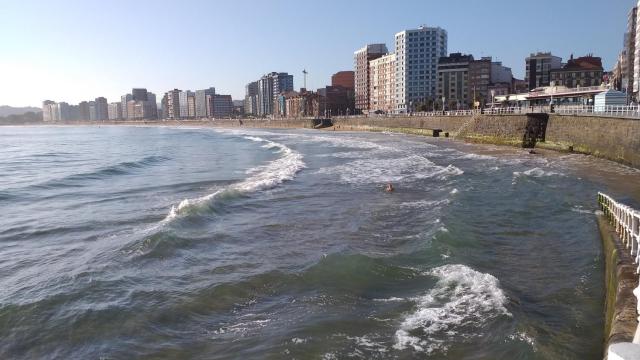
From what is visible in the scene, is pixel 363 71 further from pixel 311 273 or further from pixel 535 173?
pixel 311 273

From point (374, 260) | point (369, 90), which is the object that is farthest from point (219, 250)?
point (369, 90)

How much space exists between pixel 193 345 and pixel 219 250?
243 inches

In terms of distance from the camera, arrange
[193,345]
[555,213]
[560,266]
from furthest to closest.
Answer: [555,213] < [560,266] < [193,345]

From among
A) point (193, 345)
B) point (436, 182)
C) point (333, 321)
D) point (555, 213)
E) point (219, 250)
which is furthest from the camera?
point (436, 182)

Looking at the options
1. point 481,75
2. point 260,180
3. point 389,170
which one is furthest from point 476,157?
point 481,75

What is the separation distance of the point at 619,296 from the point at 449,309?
2.91m

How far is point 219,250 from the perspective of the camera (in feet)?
49.9

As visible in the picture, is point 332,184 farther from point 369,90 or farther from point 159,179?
point 369,90

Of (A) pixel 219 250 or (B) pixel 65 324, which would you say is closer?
(B) pixel 65 324

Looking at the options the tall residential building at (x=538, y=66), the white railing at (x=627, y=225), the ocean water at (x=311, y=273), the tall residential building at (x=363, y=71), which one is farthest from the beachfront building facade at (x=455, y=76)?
the white railing at (x=627, y=225)

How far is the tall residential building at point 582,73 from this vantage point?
104000 mm

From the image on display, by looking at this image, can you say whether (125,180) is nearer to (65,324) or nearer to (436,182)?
(436,182)

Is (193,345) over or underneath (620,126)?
underneath

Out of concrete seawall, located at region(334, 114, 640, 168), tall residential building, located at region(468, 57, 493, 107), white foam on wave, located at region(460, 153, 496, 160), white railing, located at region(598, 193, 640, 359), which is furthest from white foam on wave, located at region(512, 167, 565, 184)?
tall residential building, located at region(468, 57, 493, 107)
